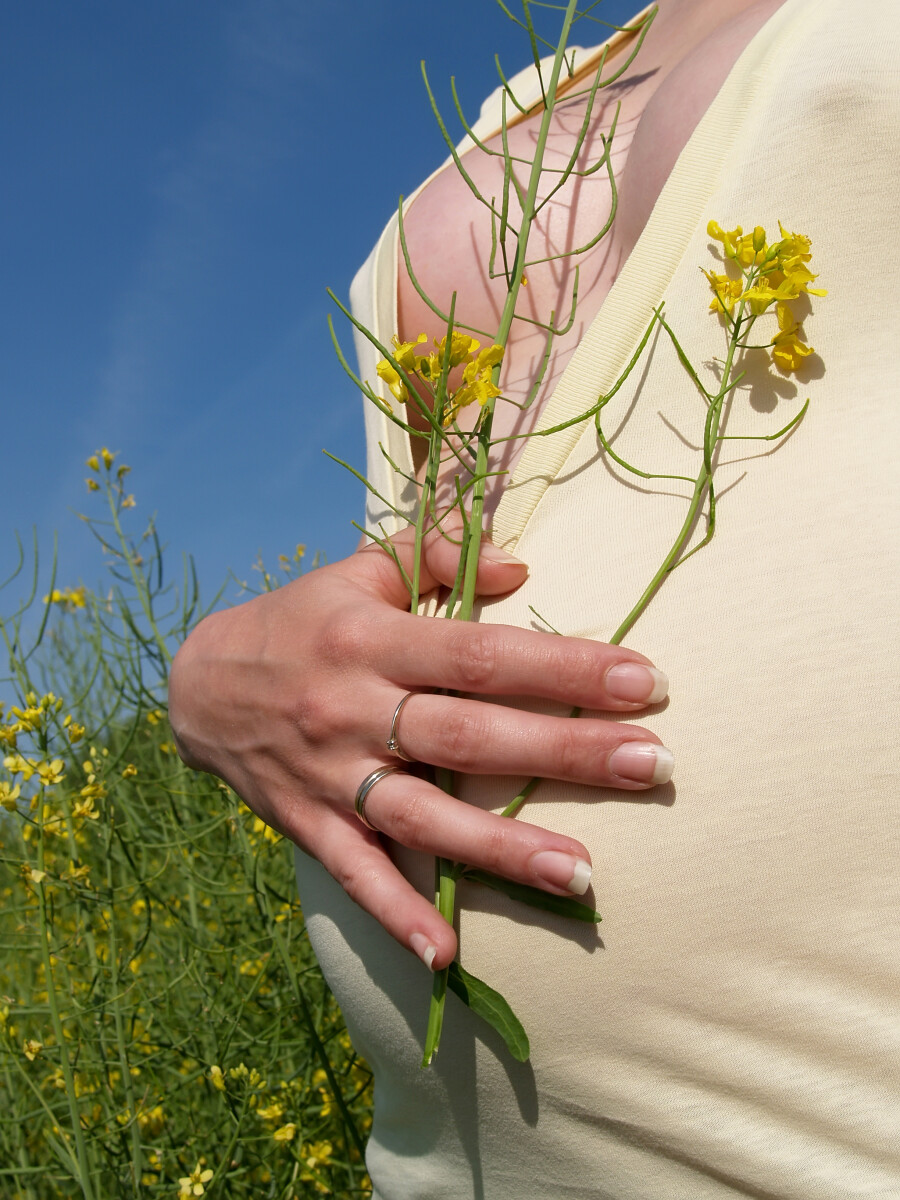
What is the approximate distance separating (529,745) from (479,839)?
0.06 metres

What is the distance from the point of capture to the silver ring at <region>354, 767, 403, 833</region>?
24.7 inches

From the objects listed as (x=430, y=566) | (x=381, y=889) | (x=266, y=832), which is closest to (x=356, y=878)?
(x=381, y=889)

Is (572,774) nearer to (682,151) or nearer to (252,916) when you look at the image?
(682,151)

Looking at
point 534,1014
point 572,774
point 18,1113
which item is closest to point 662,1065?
point 534,1014

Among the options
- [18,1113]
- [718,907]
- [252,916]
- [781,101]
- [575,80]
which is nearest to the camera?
[718,907]

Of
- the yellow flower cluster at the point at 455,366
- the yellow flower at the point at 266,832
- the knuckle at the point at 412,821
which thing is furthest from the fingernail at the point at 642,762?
the yellow flower at the point at 266,832

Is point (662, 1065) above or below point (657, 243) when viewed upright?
below

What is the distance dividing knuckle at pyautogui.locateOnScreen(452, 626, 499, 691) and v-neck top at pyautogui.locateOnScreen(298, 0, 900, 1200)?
6 cm

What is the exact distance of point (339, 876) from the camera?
64cm

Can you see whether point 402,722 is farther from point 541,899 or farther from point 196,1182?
point 196,1182

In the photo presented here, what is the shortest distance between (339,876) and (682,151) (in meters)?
0.59

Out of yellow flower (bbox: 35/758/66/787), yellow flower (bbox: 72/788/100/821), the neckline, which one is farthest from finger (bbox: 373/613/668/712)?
yellow flower (bbox: 72/788/100/821)

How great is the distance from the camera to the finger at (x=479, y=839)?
1.76 feet

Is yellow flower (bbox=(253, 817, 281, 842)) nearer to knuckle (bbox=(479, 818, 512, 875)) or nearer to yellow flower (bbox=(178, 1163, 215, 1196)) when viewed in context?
yellow flower (bbox=(178, 1163, 215, 1196))
